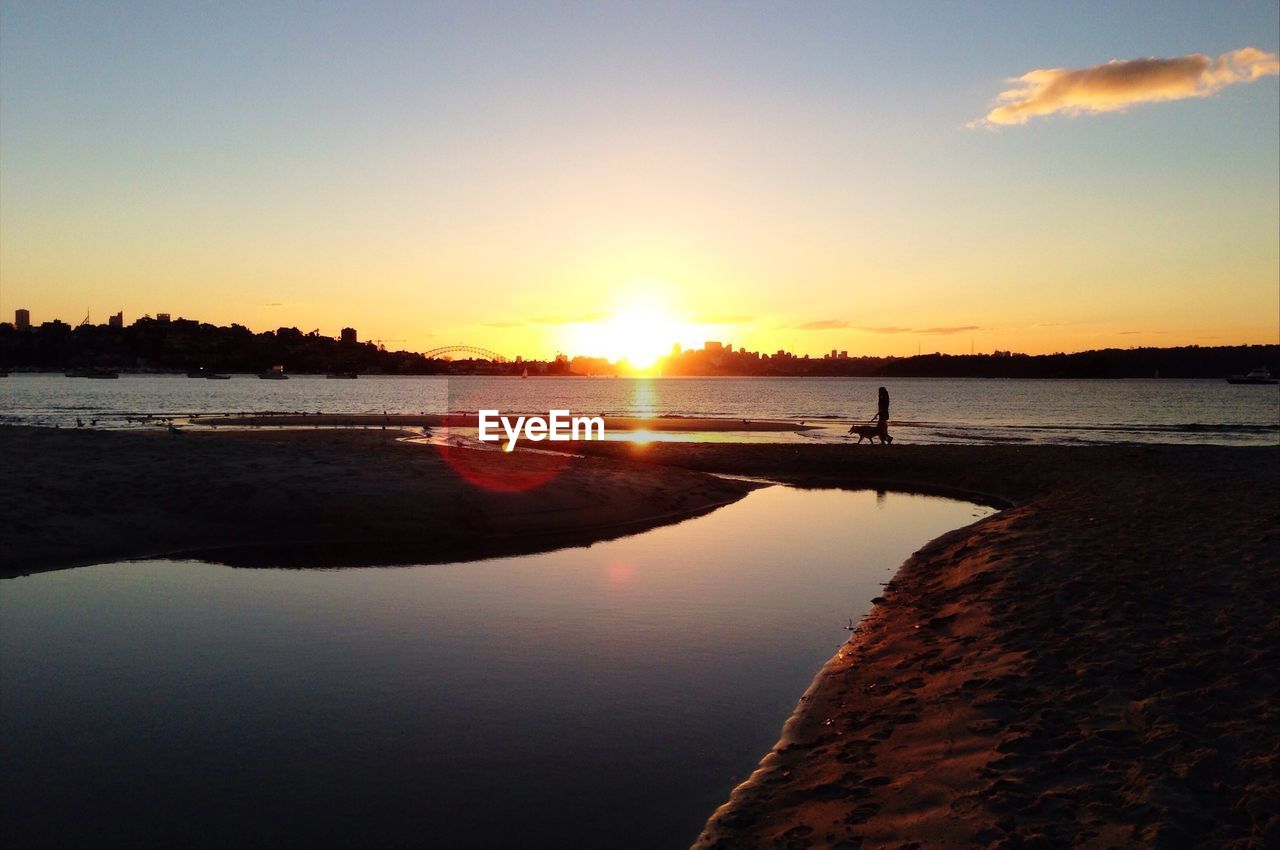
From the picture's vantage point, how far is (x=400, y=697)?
28.1ft

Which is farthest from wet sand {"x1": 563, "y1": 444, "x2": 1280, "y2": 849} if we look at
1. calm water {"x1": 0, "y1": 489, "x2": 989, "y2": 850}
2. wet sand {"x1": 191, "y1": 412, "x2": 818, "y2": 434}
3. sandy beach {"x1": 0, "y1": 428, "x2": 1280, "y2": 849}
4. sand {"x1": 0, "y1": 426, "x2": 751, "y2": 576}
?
wet sand {"x1": 191, "y1": 412, "x2": 818, "y2": 434}

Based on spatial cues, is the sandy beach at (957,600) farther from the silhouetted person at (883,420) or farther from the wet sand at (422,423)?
the wet sand at (422,423)

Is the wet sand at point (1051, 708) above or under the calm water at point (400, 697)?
above

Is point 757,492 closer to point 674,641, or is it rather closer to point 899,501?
point 899,501

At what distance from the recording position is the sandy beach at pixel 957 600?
19.1 ft

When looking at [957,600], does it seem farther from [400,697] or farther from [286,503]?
[286,503]

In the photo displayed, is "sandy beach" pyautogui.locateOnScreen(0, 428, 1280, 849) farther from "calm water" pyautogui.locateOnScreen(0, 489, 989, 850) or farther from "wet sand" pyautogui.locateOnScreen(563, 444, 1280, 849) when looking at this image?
"calm water" pyautogui.locateOnScreen(0, 489, 989, 850)

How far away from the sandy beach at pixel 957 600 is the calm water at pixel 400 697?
881mm

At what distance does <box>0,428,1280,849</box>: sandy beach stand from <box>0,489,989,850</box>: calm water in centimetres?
88

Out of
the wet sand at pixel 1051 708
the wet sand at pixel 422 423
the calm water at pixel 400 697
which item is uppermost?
the wet sand at pixel 422 423

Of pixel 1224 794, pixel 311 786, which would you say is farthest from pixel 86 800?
pixel 1224 794

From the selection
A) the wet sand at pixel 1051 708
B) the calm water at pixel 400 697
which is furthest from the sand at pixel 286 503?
the wet sand at pixel 1051 708

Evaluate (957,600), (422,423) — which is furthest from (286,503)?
(422,423)

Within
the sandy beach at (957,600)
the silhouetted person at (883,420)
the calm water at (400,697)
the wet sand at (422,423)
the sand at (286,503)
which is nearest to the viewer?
the sandy beach at (957,600)
